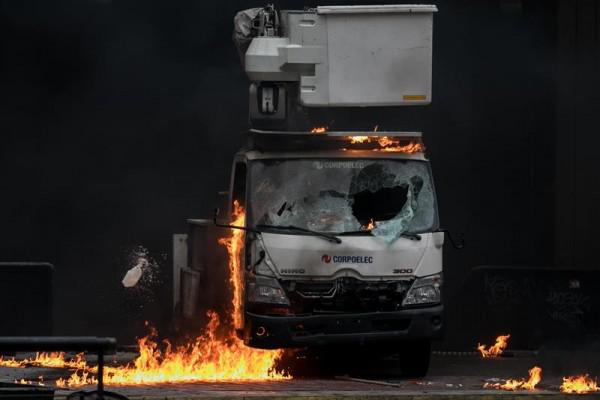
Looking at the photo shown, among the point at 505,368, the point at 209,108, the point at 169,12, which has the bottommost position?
the point at 505,368

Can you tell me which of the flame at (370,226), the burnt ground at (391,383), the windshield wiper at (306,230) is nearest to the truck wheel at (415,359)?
the burnt ground at (391,383)

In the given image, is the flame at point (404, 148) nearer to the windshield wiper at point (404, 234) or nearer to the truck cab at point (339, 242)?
the truck cab at point (339, 242)

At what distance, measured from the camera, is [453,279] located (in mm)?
16312

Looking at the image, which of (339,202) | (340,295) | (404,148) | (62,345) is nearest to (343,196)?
(339,202)

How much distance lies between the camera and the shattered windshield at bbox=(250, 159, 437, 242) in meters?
11.6

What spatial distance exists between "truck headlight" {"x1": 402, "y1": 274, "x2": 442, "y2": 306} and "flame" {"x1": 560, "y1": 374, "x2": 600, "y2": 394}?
1.31m

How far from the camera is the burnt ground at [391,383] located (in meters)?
10.8

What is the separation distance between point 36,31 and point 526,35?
5.67 m

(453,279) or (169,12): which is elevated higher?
(169,12)

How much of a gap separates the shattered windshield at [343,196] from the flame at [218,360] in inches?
15.6

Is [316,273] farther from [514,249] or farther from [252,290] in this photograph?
[514,249]

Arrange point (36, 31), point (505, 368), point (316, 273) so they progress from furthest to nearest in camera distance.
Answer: point (36, 31)
point (505, 368)
point (316, 273)

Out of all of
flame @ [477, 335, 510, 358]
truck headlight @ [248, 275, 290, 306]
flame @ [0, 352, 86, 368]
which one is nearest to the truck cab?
truck headlight @ [248, 275, 290, 306]

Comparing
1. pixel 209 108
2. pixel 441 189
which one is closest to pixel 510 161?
pixel 441 189
